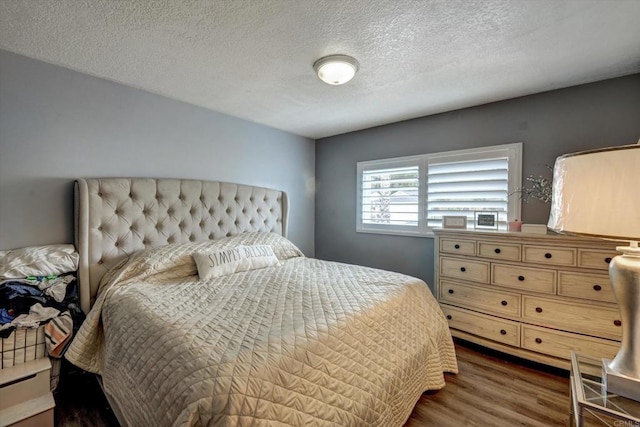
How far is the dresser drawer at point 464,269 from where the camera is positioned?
7.34 ft

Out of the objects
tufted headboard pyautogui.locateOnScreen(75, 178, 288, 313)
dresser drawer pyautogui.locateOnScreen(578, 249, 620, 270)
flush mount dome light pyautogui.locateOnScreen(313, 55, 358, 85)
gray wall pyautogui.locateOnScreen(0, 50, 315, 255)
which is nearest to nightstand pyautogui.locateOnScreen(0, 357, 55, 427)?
tufted headboard pyautogui.locateOnScreen(75, 178, 288, 313)

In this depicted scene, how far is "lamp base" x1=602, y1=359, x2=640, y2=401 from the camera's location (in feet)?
3.21

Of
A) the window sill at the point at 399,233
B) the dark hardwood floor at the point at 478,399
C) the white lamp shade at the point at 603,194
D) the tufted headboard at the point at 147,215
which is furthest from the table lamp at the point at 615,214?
the tufted headboard at the point at 147,215

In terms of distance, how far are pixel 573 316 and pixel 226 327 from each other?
7.57 feet

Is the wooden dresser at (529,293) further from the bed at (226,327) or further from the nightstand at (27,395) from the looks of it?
the nightstand at (27,395)

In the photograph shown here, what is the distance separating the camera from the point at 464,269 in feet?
7.66

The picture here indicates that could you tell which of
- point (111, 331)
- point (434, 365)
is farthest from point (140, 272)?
point (434, 365)

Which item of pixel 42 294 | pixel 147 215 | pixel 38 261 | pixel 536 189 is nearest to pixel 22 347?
pixel 42 294

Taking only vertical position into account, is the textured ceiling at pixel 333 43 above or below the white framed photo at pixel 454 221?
above

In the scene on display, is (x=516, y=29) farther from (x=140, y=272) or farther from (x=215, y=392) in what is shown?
(x=140, y=272)

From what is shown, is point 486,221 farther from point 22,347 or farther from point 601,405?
point 22,347

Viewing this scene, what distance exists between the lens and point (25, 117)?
5.85 feet

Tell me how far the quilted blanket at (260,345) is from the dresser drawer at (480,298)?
0.52m

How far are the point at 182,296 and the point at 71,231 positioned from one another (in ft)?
3.62
